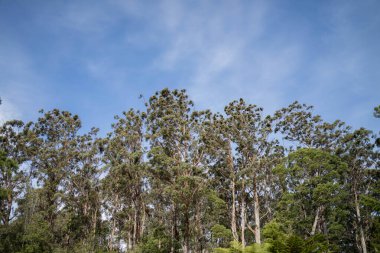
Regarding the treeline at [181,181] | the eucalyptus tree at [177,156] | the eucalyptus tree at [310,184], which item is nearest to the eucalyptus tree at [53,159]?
the treeline at [181,181]

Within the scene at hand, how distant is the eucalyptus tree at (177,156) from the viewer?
2448cm

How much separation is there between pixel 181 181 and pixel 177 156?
3021 mm

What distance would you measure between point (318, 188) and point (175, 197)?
1129cm

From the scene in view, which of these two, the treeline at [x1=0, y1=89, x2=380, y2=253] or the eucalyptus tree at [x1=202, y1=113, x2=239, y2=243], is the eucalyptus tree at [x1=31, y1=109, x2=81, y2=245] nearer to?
the treeline at [x1=0, y1=89, x2=380, y2=253]

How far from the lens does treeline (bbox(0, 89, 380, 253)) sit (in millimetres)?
25500

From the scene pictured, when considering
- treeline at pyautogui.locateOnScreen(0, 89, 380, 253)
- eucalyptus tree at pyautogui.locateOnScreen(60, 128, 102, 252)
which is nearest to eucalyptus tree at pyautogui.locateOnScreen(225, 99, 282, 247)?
treeline at pyautogui.locateOnScreen(0, 89, 380, 253)

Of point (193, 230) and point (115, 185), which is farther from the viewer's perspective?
point (115, 185)

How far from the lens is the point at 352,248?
129 ft

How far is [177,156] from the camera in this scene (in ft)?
87.6

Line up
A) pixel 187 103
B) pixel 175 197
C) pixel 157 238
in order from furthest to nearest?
pixel 187 103 → pixel 157 238 → pixel 175 197

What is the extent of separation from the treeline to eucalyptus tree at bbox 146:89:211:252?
9 cm

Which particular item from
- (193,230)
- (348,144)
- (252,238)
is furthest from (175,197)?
(348,144)

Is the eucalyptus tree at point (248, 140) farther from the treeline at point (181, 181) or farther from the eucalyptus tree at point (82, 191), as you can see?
the eucalyptus tree at point (82, 191)

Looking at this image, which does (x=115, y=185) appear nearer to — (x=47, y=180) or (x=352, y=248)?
(x=47, y=180)
